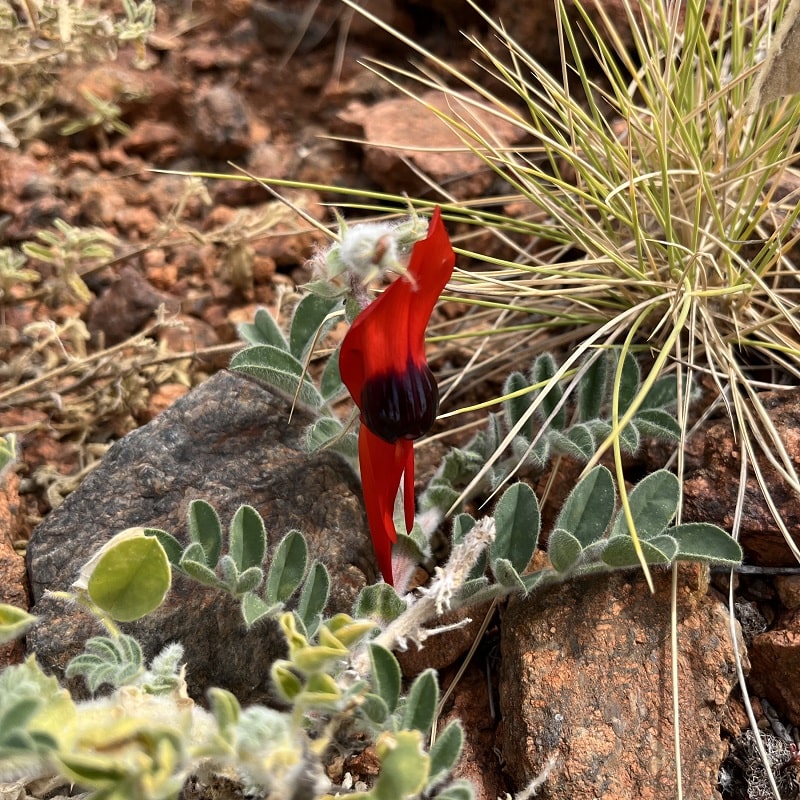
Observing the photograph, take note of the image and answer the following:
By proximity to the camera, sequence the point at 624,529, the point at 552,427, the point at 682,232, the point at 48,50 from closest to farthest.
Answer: the point at 624,529, the point at 552,427, the point at 682,232, the point at 48,50

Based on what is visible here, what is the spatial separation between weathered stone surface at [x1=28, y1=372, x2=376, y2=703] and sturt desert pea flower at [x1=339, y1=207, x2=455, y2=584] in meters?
0.33

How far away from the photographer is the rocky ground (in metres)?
1.40

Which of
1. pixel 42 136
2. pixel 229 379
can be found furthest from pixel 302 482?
pixel 42 136

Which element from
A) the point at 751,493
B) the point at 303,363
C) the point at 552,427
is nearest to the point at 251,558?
the point at 303,363

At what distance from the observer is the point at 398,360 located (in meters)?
1.15

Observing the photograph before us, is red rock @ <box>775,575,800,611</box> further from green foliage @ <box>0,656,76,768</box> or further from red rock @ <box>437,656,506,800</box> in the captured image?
green foliage @ <box>0,656,76,768</box>

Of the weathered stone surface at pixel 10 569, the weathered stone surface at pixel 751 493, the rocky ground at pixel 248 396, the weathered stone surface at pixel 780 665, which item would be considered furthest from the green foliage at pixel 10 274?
the weathered stone surface at pixel 780 665

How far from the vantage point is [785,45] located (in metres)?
1.34

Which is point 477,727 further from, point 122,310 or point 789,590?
point 122,310

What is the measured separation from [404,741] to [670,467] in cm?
96

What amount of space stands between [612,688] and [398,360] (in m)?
0.66

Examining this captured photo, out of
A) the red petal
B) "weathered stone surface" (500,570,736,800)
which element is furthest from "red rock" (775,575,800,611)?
the red petal

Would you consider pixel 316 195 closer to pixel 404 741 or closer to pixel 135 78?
pixel 135 78

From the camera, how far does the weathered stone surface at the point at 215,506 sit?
1.39m
